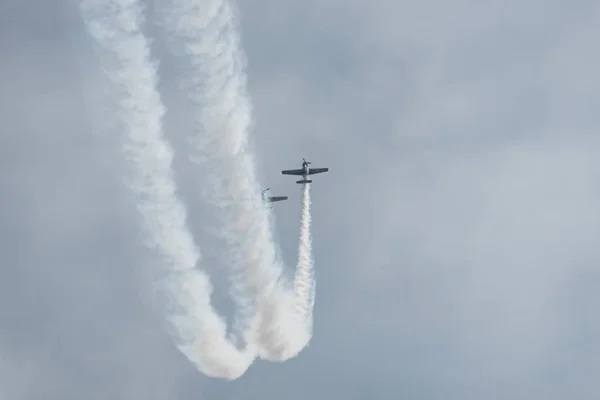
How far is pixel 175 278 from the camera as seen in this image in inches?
3147

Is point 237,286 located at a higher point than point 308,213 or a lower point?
lower

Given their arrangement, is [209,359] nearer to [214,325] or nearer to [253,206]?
[214,325]

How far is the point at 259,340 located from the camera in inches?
3484

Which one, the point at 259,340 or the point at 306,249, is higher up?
the point at 306,249

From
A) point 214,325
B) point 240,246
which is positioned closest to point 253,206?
point 240,246

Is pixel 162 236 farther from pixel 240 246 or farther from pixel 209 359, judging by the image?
pixel 209 359

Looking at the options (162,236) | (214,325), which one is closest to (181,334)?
(214,325)

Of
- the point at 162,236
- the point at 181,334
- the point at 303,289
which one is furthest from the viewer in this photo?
the point at 303,289

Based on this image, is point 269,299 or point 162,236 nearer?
point 162,236

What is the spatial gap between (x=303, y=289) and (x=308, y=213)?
561 centimetres

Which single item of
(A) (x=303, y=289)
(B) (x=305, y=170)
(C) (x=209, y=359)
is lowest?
(C) (x=209, y=359)

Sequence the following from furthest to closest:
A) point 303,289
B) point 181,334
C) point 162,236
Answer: point 303,289, point 181,334, point 162,236

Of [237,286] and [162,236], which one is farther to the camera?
[237,286]

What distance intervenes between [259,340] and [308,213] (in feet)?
32.9
